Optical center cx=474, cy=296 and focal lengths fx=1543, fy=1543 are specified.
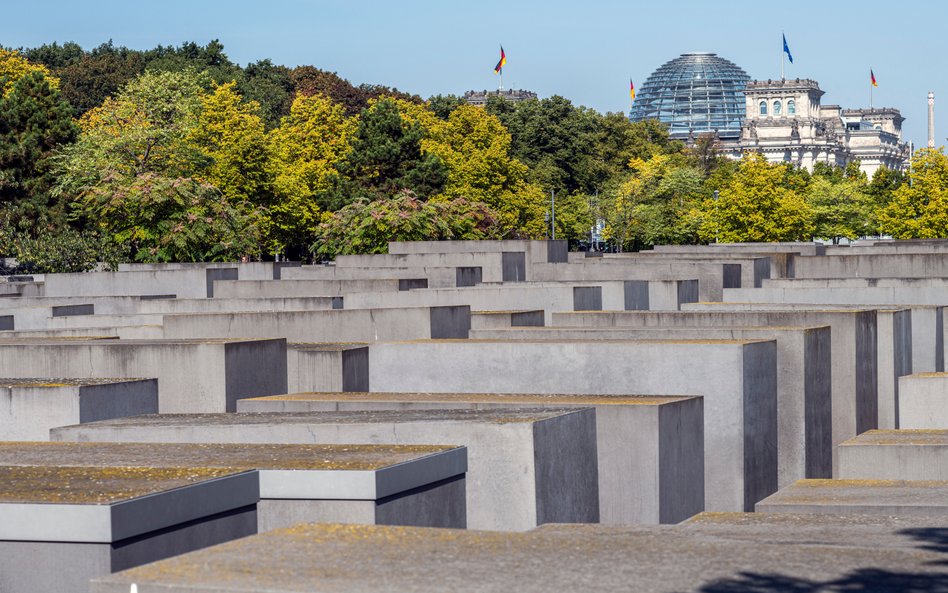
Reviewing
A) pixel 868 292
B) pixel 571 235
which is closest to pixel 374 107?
pixel 571 235

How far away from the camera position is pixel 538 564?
6.20 metres

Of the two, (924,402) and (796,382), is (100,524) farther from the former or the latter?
(796,382)

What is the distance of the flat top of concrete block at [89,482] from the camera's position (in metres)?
7.88

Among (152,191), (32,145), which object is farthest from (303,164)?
(152,191)

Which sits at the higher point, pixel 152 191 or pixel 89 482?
pixel 152 191

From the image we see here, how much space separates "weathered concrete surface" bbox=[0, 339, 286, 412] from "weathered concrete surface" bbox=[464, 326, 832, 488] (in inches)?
114

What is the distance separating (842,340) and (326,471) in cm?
1064

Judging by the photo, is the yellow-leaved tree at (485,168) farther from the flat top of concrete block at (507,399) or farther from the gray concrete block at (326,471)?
the gray concrete block at (326,471)

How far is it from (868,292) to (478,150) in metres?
50.8

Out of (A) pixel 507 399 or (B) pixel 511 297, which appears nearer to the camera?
(A) pixel 507 399

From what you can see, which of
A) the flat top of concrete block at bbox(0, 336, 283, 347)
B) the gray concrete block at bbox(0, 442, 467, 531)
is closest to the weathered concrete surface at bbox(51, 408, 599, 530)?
the gray concrete block at bbox(0, 442, 467, 531)

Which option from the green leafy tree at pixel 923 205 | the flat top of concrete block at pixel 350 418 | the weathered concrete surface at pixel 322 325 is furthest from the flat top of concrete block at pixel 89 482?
the green leafy tree at pixel 923 205

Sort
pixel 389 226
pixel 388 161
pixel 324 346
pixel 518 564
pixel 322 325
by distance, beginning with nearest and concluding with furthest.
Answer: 1. pixel 518 564
2. pixel 324 346
3. pixel 322 325
4. pixel 389 226
5. pixel 388 161

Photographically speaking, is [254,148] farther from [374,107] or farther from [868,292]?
[868,292]
